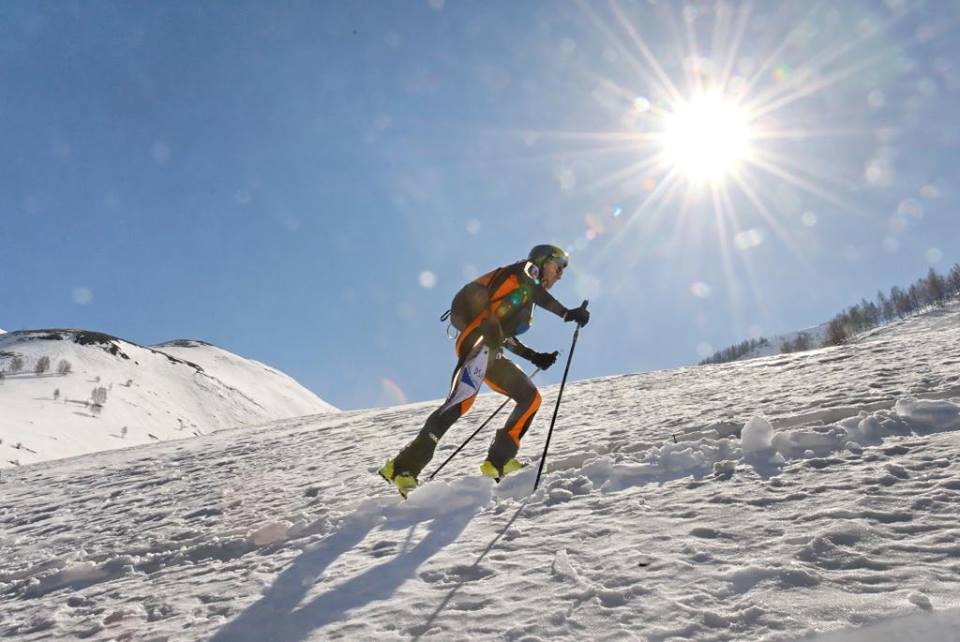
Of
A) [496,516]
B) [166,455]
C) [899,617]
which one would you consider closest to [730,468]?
[496,516]

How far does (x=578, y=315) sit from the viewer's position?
228 inches

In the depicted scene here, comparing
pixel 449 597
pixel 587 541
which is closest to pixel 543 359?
pixel 587 541

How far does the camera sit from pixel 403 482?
471 cm

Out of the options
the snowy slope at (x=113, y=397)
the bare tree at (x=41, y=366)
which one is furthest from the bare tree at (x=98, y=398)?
the bare tree at (x=41, y=366)

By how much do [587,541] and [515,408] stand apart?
2060mm

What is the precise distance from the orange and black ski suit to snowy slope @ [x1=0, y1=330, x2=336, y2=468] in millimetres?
19988

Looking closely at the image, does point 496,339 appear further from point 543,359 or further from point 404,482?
point 404,482

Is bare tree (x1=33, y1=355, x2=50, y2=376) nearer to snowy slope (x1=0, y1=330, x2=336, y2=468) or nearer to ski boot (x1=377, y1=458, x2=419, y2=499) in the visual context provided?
snowy slope (x1=0, y1=330, x2=336, y2=468)

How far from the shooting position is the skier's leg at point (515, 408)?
489 centimetres

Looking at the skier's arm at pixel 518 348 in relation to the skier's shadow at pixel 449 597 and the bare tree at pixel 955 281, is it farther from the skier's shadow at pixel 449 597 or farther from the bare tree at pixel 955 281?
the bare tree at pixel 955 281

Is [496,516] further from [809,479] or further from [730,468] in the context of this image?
[809,479]

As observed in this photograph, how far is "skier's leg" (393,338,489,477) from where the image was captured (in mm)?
4758

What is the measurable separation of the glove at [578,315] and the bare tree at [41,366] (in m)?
38.4


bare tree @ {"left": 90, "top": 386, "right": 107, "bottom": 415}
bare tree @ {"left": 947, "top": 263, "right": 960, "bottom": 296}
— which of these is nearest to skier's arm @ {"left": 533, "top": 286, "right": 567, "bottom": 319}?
bare tree @ {"left": 90, "top": 386, "right": 107, "bottom": 415}
